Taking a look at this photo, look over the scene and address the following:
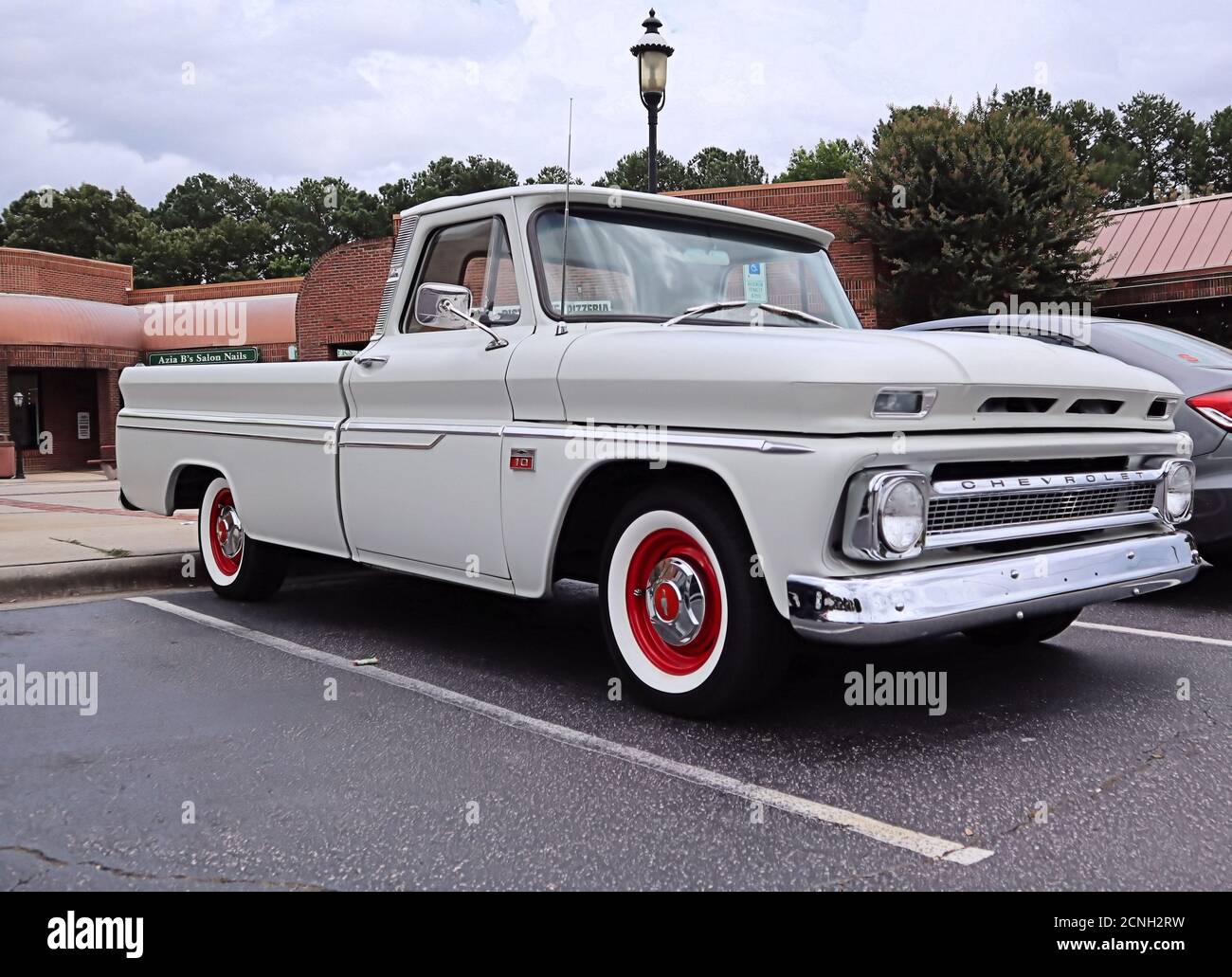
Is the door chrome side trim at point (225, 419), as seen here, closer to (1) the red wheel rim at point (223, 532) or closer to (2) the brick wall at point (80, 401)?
(1) the red wheel rim at point (223, 532)

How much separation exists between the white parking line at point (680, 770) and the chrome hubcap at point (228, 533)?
1238 millimetres

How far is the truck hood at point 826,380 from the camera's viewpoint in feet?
10.7

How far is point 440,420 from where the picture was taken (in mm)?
4617

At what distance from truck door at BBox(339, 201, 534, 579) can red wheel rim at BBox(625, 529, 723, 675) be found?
0.59 m

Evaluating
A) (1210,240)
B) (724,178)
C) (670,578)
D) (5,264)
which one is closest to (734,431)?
(670,578)

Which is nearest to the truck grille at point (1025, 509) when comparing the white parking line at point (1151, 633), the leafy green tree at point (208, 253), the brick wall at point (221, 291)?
the white parking line at point (1151, 633)

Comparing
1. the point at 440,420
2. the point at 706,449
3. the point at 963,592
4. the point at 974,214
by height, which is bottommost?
the point at 963,592

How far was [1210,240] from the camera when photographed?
18453 mm

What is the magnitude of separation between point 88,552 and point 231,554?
5.55 ft

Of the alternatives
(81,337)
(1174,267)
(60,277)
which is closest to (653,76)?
(1174,267)

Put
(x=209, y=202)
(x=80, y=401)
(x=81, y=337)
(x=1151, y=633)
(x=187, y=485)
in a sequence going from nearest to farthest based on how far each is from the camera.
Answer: (x=1151, y=633) < (x=187, y=485) < (x=81, y=337) < (x=80, y=401) < (x=209, y=202)

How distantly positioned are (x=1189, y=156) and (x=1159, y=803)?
7050 cm

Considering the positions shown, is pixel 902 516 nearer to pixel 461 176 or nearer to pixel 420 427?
pixel 420 427
